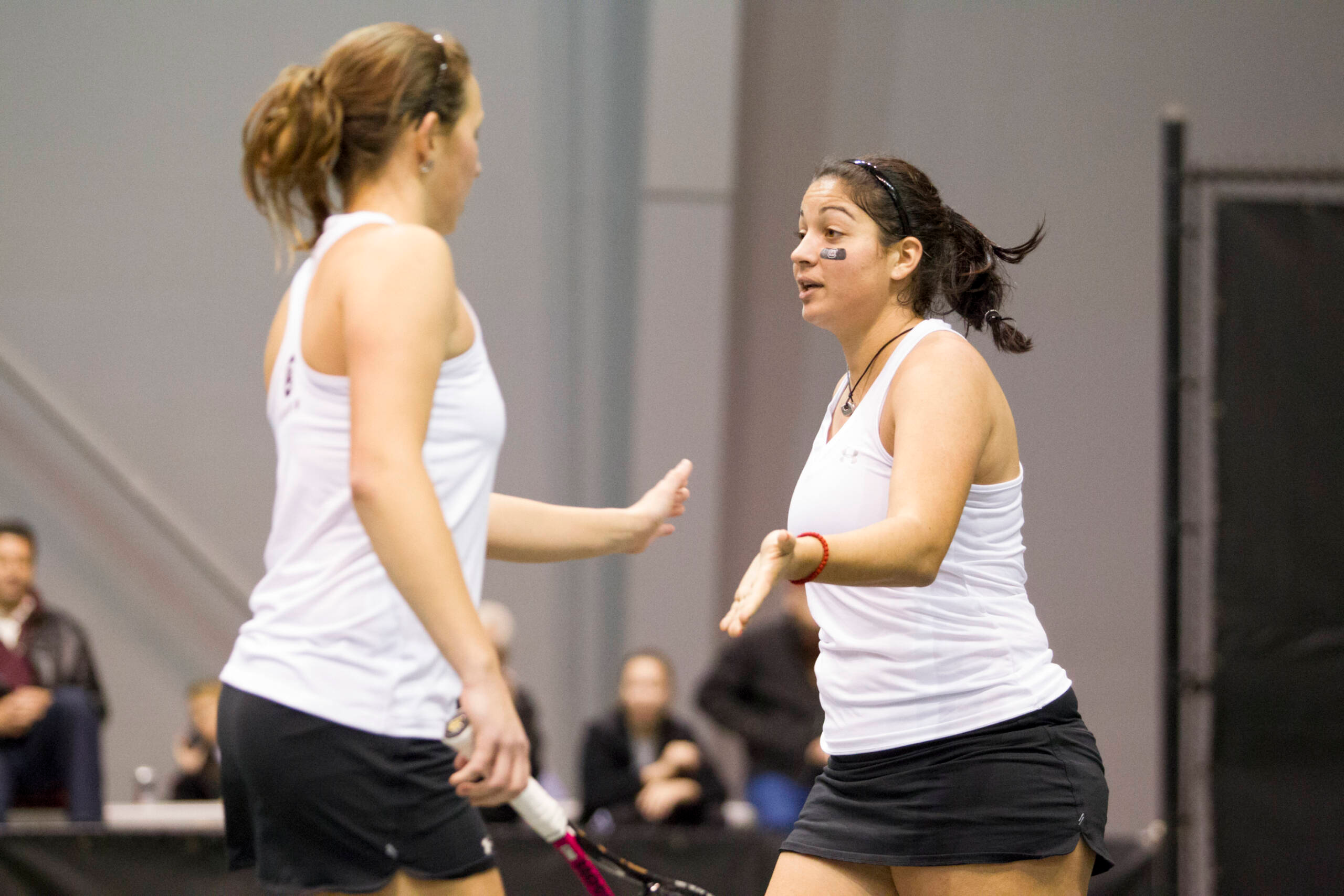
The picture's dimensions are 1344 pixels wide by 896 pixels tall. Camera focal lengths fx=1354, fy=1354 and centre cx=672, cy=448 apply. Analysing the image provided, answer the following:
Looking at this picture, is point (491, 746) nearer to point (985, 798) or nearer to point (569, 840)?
point (569, 840)

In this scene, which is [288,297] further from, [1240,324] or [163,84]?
[163,84]

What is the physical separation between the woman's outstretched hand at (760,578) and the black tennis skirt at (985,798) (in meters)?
0.53

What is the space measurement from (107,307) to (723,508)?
3.43 meters

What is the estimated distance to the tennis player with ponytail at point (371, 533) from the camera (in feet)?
4.71

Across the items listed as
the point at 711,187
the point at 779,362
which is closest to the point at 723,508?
the point at 779,362

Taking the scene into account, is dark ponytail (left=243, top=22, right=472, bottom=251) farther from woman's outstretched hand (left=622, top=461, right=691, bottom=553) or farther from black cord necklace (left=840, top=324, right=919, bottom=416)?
black cord necklace (left=840, top=324, right=919, bottom=416)

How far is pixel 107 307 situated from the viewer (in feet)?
23.4

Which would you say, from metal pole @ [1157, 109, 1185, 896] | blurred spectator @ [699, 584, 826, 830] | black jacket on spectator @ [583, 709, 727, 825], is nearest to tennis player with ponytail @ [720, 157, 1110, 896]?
metal pole @ [1157, 109, 1185, 896]

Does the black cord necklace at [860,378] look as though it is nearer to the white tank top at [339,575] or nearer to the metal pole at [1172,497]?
the white tank top at [339,575]

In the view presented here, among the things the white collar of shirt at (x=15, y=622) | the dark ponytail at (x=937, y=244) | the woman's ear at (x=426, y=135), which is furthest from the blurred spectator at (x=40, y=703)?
the woman's ear at (x=426, y=135)

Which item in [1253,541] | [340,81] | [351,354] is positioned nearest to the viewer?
[351,354]

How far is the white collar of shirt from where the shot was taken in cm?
537

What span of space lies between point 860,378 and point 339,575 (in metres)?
0.99

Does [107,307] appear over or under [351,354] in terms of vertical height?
over
